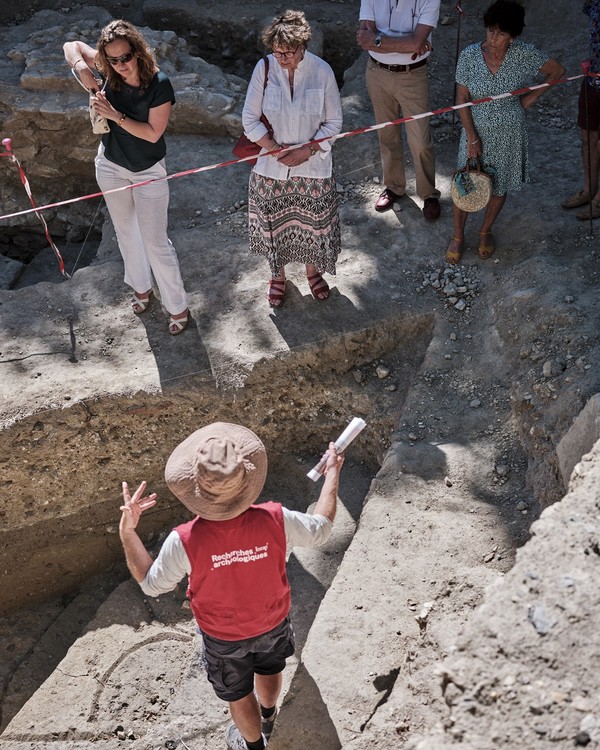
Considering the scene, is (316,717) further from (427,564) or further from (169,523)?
(169,523)

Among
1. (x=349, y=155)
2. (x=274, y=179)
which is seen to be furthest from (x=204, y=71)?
(x=274, y=179)

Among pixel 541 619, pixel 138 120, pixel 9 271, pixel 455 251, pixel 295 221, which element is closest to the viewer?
pixel 541 619

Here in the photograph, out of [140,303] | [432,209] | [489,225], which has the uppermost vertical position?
[489,225]

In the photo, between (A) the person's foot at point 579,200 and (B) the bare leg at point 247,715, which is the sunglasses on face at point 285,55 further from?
(B) the bare leg at point 247,715

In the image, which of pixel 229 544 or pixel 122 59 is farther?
pixel 122 59

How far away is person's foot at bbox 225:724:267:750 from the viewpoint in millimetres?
3707

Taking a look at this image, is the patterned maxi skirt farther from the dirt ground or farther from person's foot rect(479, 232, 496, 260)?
person's foot rect(479, 232, 496, 260)

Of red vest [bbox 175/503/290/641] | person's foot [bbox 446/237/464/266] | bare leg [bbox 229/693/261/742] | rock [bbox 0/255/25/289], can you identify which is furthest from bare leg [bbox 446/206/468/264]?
rock [bbox 0/255/25/289]

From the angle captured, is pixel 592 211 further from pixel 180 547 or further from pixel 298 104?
pixel 180 547

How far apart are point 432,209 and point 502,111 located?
1.04 meters

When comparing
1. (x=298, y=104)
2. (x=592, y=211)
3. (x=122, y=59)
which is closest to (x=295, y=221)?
(x=298, y=104)

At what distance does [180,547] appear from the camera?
2938 mm

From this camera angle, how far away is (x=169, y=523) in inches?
223

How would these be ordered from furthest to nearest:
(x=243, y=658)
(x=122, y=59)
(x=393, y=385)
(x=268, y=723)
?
(x=393, y=385) → (x=122, y=59) → (x=268, y=723) → (x=243, y=658)
